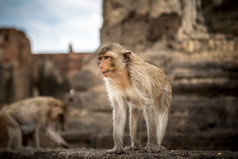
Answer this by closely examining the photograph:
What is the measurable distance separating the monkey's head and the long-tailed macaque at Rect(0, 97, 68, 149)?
3406 millimetres

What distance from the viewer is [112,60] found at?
3086 mm

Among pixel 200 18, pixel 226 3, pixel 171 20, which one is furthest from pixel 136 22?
pixel 226 3

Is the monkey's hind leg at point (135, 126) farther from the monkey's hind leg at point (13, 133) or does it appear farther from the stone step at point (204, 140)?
the monkey's hind leg at point (13, 133)

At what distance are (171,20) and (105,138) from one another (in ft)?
9.35

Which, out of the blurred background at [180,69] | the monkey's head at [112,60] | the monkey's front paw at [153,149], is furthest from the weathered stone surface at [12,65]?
the monkey's front paw at [153,149]

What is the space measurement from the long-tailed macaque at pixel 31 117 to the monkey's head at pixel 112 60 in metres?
3.41

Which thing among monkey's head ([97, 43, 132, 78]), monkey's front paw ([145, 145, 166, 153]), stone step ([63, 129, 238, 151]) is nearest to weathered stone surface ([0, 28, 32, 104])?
stone step ([63, 129, 238, 151])

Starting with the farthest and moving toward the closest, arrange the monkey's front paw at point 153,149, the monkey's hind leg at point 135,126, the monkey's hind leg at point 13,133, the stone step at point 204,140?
the monkey's hind leg at point 13,133
the stone step at point 204,140
the monkey's hind leg at point 135,126
the monkey's front paw at point 153,149

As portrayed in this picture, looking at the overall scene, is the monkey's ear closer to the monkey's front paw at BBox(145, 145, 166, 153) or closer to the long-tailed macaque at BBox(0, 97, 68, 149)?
the monkey's front paw at BBox(145, 145, 166, 153)

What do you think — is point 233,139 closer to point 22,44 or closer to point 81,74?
point 81,74

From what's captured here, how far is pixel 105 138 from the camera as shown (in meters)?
5.27

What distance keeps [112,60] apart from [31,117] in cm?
378

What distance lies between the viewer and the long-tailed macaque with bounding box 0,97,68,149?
6.22 meters

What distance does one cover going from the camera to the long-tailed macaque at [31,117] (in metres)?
6.22
